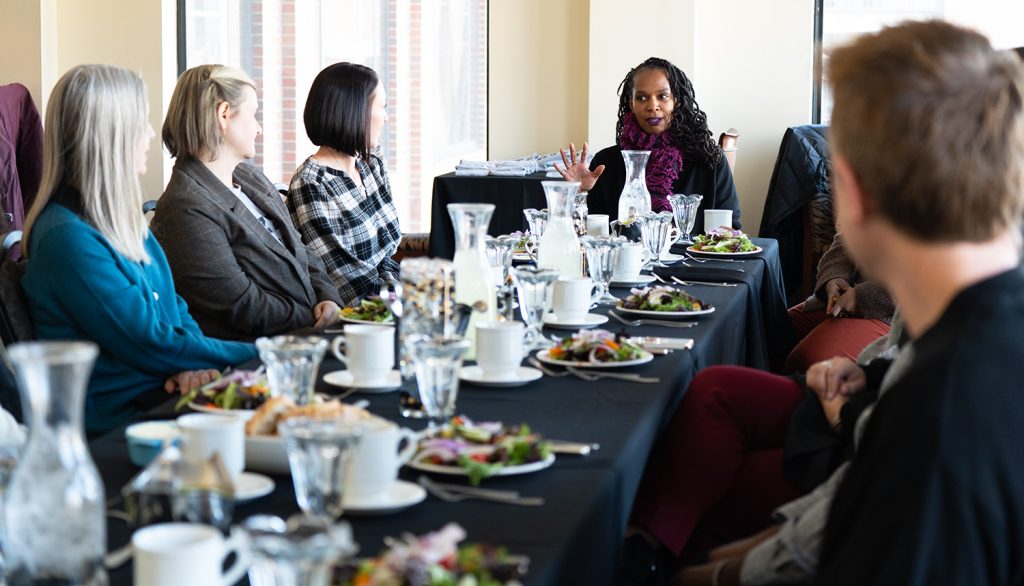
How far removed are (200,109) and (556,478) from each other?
2043 millimetres

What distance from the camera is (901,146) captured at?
1.14 m

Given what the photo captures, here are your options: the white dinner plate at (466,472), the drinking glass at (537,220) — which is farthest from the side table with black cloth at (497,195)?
the white dinner plate at (466,472)

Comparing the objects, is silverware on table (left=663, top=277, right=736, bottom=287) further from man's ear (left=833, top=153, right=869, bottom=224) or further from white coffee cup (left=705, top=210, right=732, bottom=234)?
man's ear (left=833, top=153, right=869, bottom=224)

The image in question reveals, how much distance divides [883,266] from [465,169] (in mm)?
4782

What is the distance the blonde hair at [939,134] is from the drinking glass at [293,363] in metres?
0.77

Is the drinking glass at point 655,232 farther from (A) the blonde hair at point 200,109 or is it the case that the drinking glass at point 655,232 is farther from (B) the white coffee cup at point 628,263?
(A) the blonde hair at point 200,109

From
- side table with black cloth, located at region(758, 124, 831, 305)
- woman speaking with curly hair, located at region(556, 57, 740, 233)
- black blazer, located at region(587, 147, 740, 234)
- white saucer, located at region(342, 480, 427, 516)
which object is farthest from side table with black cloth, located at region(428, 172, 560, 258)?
white saucer, located at region(342, 480, 427, 516)

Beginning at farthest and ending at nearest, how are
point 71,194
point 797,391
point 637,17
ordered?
point 637,17 → point 71,194 → point 797,391

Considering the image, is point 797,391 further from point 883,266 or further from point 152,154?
point 152,154

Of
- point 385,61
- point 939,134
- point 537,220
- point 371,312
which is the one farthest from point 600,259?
point 385,61

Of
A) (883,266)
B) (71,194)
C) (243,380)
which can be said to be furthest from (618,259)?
(883,266)

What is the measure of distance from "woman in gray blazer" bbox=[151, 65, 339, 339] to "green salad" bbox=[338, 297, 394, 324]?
40 centimetres

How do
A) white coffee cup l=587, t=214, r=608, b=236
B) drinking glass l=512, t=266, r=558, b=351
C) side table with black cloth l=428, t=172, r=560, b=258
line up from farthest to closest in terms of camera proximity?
side table with black cloth l=428, t=172, r=560, b=258
white coffee cup l=587, t=214, r=608, b=236
drinking glass l=512, t=266, r=558, b=351

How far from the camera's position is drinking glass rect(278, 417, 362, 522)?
112cm
